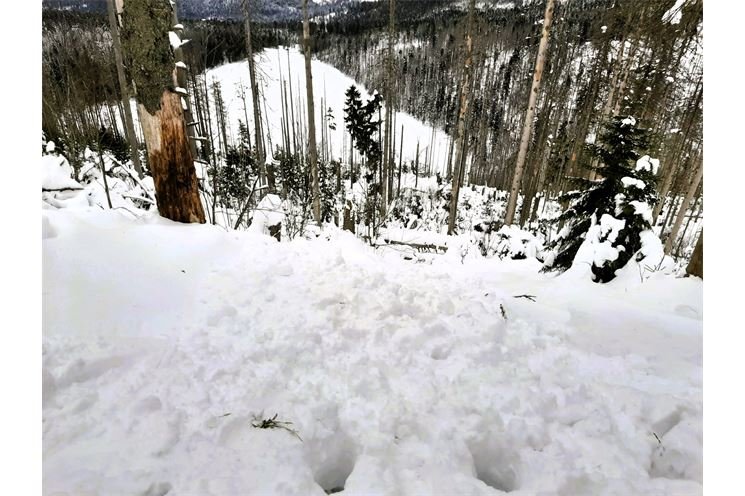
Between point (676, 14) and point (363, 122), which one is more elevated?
point (676, 14)

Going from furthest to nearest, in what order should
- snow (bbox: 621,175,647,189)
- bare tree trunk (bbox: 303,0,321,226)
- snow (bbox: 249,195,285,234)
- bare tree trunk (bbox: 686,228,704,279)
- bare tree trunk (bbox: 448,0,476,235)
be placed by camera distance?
bare tree trunk (bbox: 448,0,476,235) → bare tree trunk (bbox: 303,0,321,226) → snow (bbox: 249,195,285,234) → snow (bbox: 621,175,647,189) → bare tree trunk (bbox: 686,228,704,279)

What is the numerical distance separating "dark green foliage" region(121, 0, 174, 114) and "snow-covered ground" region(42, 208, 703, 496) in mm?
1290

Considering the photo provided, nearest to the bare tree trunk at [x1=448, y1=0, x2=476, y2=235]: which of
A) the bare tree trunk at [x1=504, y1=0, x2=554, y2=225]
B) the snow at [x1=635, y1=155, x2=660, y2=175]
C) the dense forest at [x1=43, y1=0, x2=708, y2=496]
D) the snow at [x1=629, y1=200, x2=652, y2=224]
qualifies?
the bare tree trunk at [x1=504, y1=0, x2=554, y2=225]

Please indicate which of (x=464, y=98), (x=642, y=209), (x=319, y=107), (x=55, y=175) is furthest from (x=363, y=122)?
(x=642, y=209)

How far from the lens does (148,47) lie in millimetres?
2955

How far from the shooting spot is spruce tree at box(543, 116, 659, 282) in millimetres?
3844

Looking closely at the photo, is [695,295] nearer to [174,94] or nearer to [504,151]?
[174,94]

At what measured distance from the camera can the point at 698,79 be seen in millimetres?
7246

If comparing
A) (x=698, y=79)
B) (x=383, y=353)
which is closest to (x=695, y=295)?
(x=383, y=353)

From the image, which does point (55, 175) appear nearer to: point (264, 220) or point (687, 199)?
point (264, 220)

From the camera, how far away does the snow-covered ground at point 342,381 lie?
4.19ft

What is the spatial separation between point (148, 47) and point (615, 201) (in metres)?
5.18

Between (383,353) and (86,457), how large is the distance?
1403 mm

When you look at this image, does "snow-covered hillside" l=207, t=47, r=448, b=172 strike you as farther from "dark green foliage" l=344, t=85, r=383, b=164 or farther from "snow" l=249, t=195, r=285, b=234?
"snow" l=249, t=195, r=285, b=234
